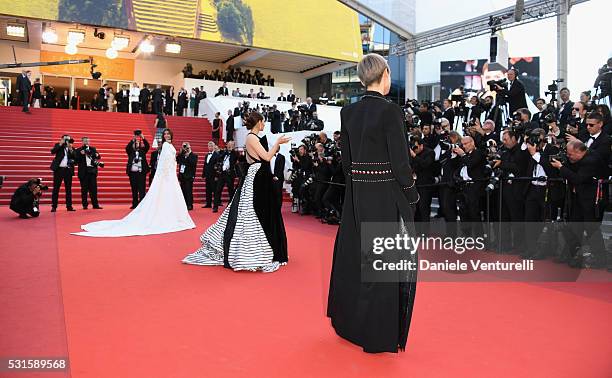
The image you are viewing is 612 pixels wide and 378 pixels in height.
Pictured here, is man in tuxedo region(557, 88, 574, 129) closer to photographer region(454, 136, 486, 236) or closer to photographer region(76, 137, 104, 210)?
photographer region(454, 136, 486, 236)

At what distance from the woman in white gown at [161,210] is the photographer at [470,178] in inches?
182

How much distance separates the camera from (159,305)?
394 cm

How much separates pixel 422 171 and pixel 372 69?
15.0 feet

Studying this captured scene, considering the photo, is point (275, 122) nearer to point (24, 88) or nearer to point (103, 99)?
point (103, 99)

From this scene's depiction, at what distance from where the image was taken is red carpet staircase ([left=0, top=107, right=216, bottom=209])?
13328mm

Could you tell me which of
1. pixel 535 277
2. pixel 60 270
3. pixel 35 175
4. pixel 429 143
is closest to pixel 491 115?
pixel 429 143

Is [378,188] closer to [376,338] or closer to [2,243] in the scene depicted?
[376,338]

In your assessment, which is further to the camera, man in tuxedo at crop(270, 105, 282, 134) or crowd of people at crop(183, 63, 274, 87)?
crowd of people at crop(183, 63, 274, 87)

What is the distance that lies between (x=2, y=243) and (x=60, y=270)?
7.46 ft

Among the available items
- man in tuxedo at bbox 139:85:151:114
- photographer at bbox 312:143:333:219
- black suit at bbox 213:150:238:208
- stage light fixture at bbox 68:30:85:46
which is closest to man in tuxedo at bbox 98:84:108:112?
man in tuxedo at bbox 139:85:151:114

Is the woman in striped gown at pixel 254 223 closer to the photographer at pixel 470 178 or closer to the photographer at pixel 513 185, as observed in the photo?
the photographer at pixel 470 178

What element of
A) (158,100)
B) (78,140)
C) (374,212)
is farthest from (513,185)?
(158,100)

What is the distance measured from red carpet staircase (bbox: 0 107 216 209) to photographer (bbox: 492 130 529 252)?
386 inches

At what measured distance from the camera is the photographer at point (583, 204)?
522cm
